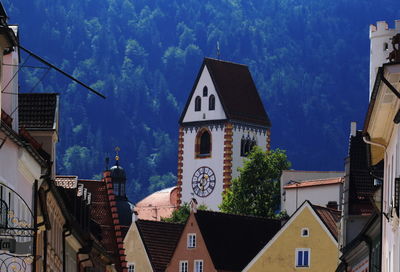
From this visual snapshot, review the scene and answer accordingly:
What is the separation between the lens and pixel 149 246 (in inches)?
4441

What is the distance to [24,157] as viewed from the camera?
102 feet

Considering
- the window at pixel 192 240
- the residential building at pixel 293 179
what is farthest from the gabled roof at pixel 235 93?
the window at pixel 192 240

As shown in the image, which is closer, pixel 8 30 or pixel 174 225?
pixel 8 30

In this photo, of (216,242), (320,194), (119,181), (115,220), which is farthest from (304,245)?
(119,181)

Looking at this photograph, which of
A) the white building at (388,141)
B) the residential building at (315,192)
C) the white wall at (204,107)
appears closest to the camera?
the white building at (388,141)

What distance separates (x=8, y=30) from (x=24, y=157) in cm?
596

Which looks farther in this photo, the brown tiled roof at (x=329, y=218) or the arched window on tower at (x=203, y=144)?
the arched window on tower at (x=203, y=144)

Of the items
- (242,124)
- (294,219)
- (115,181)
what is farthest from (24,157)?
(242,124)

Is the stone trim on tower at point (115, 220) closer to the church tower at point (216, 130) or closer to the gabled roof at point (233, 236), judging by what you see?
the gabled roof at point (233, 236)

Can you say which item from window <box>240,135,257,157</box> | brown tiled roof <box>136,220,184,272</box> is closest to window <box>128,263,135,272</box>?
brown tiled roof <box>136,220,184,272</box>

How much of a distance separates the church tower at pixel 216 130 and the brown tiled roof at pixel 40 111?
140 meters

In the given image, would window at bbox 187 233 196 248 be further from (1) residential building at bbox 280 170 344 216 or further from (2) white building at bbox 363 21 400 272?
(2) white building at bbox 363 21 400 272

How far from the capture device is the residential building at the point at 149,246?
4387 inches

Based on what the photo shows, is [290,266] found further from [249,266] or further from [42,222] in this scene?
[42,222]
